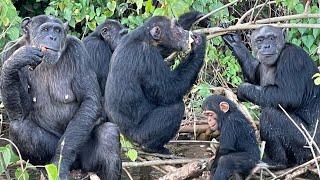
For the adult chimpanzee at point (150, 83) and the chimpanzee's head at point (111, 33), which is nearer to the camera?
the adult chimpanzee at point (150, 83)

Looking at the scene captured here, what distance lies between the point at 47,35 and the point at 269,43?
2.69m

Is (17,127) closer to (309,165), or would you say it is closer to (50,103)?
(50,103)

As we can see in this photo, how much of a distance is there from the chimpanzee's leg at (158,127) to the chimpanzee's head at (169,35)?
74 centimetres

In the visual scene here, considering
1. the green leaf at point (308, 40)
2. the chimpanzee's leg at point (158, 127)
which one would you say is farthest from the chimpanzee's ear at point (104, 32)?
the green leaf at point (308, 40)

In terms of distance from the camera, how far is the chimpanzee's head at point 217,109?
355 inches

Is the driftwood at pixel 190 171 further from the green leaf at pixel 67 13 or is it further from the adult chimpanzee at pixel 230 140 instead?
the green leaf at pixel 67 13

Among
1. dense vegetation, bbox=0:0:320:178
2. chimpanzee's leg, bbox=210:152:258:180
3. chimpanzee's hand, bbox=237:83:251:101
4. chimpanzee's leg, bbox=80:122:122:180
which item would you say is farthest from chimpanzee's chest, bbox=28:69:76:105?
chimpanzee's hand, bbox=237:83:251:101

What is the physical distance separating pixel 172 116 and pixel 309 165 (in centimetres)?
184

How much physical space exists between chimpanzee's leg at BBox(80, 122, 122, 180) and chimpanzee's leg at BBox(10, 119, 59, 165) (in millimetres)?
374

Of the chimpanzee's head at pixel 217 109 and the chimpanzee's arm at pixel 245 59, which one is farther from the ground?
the chimpanzee's arm at pixel 245 59

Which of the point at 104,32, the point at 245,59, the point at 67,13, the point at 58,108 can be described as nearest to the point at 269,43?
the point at 245,59

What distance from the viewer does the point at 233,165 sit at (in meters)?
8.62

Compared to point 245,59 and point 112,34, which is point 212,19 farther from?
point 245,59

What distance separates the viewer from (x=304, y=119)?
9.61 metres
